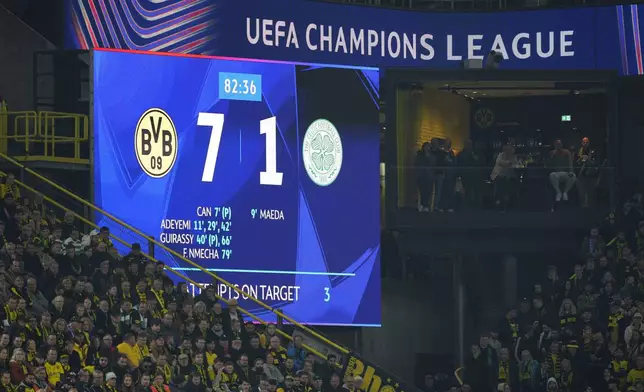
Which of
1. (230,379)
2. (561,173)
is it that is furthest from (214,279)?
(561,173)

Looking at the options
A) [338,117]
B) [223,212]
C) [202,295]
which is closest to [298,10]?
[338,117]

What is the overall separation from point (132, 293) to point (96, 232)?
66.4 inches

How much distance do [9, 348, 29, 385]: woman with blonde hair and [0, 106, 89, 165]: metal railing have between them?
664 cm

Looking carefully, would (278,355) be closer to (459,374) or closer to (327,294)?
(327,294)

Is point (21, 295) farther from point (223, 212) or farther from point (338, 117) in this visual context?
point (338, 117)

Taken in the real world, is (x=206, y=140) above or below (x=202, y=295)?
above

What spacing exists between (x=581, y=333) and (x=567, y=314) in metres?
0.68

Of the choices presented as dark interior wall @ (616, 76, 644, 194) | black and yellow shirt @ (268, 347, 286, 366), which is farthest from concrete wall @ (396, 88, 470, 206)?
black and yellow shirt @ (268, 347, 286, 366)

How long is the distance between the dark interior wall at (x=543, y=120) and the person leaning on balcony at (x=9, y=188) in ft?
36.2

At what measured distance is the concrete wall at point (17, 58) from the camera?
31.4 metres

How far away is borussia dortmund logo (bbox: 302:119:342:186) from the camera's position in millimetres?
32156

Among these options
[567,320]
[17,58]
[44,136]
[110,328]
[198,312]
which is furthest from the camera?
Answer: [17,58]

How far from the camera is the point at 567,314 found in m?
31.2

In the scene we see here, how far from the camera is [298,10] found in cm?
3338
